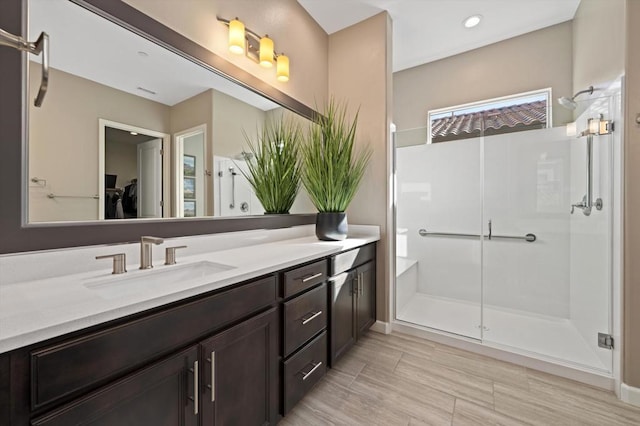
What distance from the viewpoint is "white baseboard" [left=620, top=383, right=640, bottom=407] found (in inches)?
58.5

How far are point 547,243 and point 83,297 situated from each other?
3295 mm

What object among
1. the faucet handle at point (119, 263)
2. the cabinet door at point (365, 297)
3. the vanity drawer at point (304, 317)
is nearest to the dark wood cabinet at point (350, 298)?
the cabinet door at point (365, 297)

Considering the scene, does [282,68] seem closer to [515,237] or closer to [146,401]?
[146,401]

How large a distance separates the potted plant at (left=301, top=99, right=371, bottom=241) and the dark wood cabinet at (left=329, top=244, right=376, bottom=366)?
0.28m

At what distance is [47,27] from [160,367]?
1.34 metres

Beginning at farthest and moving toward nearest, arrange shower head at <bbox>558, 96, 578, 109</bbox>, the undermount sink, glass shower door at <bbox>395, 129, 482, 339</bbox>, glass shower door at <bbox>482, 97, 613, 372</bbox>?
glass shower door at <bbox>395, 129, 482, 339</bbox> < shower head at <bbox>558, 96, 578, 109</bbox> < glass shower door at <bbox>482, 97, 613, 372</bbox> < the undermount sink

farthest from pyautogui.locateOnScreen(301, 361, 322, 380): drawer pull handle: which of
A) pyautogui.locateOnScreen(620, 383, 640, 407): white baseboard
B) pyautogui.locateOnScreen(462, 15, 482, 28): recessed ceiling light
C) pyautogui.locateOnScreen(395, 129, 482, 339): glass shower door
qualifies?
pyautogui.locateOnScreen(462, 15, 482, 28): recessed ceiling light

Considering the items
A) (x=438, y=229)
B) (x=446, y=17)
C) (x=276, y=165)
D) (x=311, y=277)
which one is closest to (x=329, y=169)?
(x=276, y=165)

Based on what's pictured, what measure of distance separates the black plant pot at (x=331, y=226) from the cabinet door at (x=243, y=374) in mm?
918

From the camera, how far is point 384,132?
238cm

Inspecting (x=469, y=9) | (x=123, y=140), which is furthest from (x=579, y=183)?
(x=123, y=140)

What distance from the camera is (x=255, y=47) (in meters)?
1.89

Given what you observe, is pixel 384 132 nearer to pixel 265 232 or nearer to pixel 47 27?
pixel 265 232

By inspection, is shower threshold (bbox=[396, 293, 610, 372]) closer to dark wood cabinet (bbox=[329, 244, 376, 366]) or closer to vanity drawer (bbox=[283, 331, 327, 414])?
dark wood cabinet (bbox=[329, 244, 376, 366])
